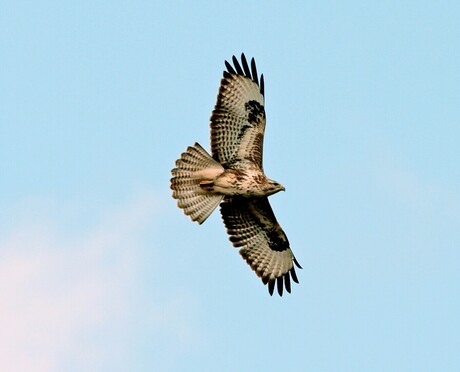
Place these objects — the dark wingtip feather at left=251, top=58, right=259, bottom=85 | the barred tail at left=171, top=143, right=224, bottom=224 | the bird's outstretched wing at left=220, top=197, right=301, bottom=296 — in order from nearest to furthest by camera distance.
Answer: the barred tail at left=171, top=143, right=224, bottom=224
the dark wingtip feather at left=251, top=58, right=259, bottom=85
the bird's outstretched wing at left=220, top=197, right=301, bottom=296

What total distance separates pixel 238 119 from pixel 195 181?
1130 millimetres

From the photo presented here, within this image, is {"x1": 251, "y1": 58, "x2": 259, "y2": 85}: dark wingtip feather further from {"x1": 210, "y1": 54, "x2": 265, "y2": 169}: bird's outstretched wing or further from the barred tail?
the barred tail

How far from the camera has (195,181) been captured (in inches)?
662

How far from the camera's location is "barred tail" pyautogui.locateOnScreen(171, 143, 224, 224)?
658 inches

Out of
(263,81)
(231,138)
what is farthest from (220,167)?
(263,81)

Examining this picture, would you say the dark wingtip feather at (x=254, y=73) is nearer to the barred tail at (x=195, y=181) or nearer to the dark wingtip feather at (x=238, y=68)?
the dark wingtip feather at (x=238, y=68)

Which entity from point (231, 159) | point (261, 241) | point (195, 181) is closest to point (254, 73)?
point (231, 159)

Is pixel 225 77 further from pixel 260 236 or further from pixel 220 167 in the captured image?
pixel 260 236

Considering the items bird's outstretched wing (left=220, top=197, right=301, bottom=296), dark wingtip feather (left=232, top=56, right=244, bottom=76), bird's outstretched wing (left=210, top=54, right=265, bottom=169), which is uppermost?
dark wingtip feather (left=232, top=56, right=244, bottom=76)

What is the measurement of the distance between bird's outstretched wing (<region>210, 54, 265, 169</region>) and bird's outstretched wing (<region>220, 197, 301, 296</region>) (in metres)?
0.98

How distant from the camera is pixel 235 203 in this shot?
57.9 ft

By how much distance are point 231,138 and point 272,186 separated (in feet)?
3.07

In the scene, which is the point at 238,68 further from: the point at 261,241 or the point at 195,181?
the point at 261,241

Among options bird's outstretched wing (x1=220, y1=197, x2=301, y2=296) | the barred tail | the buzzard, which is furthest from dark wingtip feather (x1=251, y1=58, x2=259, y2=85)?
bird's outstretched wing (x1=220, y1=197, x2=301, y2=296)
